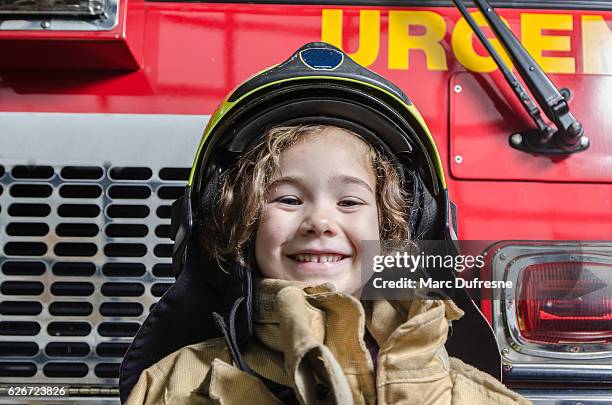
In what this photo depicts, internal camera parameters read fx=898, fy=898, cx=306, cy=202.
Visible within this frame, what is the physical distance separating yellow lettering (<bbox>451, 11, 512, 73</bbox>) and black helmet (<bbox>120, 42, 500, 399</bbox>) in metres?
0.30

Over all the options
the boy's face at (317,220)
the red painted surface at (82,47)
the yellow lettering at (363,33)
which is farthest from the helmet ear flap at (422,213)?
the red painted surface at (82,47)

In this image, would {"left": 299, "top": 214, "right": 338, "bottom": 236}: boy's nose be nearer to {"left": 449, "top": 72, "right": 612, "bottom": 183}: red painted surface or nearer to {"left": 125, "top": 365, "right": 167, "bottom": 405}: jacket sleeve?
{"left": 125, "top": 365, "right": 167, "bottom": 405}: jacket sleeve

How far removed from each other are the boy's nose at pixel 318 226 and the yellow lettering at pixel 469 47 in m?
0.66

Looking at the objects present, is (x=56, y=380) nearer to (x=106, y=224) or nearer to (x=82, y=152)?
(x=106, y=224)

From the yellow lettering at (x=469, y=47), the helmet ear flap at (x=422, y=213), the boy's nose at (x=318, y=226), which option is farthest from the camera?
the yellow lettering at (x=469, y=47)

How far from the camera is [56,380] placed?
203 centimetres

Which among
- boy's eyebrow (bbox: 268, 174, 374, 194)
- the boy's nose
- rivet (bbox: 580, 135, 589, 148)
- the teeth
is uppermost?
rivet (bbox: 580, 135, 589, 148)

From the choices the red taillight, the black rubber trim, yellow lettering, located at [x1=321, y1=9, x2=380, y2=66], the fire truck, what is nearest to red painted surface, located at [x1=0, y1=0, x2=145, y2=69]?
the fire truck

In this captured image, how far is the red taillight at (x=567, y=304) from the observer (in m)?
1.92

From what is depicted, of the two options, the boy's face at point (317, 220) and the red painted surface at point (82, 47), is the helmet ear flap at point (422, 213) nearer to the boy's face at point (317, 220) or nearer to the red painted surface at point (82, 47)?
the boy's face at point (317, 220)

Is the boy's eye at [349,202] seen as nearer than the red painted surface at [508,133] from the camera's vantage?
Yes

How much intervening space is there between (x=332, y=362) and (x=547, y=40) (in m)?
1.07

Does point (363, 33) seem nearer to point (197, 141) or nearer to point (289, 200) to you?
point (197, 141)

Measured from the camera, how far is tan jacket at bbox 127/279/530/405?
1.49 metres
